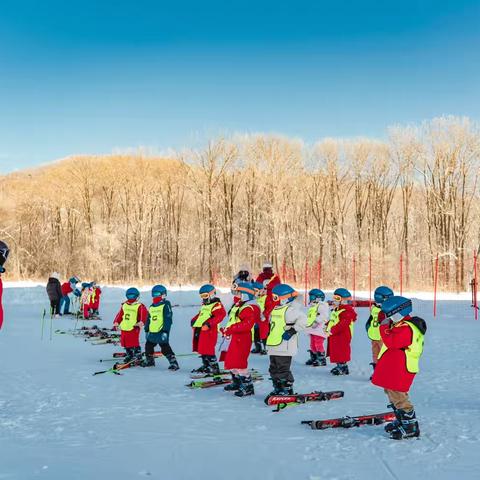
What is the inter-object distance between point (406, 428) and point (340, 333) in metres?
4.08

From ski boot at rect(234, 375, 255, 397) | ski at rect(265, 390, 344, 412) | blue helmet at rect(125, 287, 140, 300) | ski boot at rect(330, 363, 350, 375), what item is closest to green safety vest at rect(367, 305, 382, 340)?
ski boot at rect(330, 363, 350, 375)

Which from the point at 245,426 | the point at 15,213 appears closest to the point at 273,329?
the point at 245,426

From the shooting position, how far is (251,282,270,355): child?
37.0ft

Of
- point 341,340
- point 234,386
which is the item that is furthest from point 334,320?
point 234,386

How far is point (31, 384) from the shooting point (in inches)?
326

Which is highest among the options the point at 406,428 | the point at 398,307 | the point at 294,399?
A: the point at 398,307

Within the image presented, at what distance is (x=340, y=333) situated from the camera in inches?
376

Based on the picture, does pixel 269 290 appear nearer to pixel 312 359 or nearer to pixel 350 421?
pixel 312 359

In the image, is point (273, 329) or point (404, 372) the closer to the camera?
point (404, 372)

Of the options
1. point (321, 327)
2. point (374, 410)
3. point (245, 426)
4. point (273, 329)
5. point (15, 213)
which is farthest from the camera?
point (15, 213)

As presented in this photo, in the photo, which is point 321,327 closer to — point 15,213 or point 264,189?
point 264,189

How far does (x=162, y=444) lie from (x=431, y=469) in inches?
97.1

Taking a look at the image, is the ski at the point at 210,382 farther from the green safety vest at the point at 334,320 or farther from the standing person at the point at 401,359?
the standing person at the point at 401,359

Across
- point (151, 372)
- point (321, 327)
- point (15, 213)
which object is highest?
point (15, 213)
